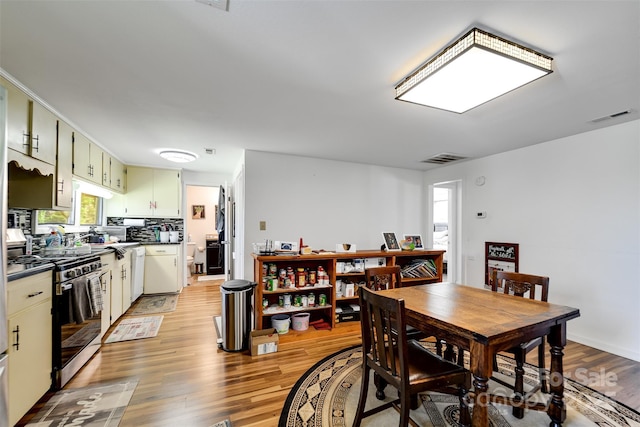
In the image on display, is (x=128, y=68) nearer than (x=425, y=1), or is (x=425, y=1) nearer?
(x=425, y=1)

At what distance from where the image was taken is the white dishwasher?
4.04 meters

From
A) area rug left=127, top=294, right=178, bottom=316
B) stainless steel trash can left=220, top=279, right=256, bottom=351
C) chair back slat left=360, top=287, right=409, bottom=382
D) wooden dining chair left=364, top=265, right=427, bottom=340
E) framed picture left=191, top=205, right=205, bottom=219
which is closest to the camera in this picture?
chair back slat left=360, top=287, right=409, bottom=382

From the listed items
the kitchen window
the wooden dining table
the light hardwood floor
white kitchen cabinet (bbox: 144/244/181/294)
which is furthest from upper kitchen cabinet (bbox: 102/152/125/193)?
the wooden dining table

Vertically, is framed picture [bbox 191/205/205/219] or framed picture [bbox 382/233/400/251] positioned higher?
framed picture [bbox 191/205/205/219]

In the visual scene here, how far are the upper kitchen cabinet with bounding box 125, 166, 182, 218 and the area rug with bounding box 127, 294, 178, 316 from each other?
4.67ft

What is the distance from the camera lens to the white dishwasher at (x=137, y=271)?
404 centimetres

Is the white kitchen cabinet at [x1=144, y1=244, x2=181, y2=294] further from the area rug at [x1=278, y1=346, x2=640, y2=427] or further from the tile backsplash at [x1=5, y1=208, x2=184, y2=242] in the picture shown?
the area rug at [x1=278, y1=346, x2=640, y2=427]

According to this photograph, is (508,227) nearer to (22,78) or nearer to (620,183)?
(620,183)

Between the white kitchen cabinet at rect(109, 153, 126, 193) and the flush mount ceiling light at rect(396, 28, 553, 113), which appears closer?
the flush mount ceiling light at rect(396, 28, 553, 113)

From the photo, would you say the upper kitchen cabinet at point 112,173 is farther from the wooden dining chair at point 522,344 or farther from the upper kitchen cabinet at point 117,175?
the wooden dining chair at point 522,344

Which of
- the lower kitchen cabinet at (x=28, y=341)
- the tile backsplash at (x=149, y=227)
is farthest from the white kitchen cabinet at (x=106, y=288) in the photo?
the tile backsplash at (x=149, y=227)

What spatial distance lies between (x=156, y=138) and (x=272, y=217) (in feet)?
5.49

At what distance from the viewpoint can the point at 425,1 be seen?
121 centimetres

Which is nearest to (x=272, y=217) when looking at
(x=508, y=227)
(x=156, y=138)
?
(x=156, y=138)
